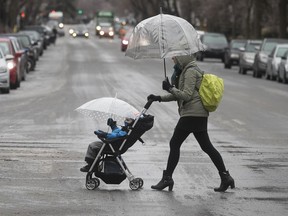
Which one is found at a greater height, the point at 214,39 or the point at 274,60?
the point at 274,60

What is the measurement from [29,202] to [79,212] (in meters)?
0.78

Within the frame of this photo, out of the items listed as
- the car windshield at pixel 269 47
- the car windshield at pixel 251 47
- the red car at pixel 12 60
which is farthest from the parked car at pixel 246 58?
the red car at pixel 12 60

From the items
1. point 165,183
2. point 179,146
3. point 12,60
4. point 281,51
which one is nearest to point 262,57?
point 281,51

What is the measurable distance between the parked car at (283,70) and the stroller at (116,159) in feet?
84.9

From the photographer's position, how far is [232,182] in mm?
10445

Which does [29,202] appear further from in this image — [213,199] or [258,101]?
[258,101]

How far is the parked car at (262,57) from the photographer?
1601 inches

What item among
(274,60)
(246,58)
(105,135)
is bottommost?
(246,58)

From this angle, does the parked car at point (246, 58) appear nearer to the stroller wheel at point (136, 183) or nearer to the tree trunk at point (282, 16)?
the tree trunk at point (282, 16)

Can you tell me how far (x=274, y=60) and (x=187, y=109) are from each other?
93.7 feet

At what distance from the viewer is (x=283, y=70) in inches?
1428

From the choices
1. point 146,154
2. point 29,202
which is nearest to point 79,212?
point 29,202

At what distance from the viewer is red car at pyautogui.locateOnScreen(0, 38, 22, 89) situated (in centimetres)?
2880

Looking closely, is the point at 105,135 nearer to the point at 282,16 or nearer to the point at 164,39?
the point at 164,39
